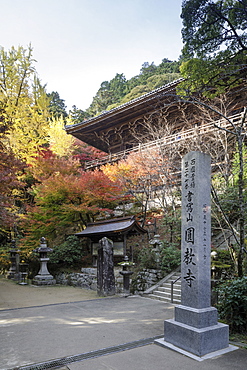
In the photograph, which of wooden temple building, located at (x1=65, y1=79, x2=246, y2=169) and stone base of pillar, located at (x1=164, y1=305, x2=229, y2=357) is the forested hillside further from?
stone base of pillar, located at (x1=164, y1=305, x2=229, y2=357)

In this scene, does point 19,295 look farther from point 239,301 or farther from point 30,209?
point 239,301

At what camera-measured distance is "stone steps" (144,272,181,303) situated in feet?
27.1

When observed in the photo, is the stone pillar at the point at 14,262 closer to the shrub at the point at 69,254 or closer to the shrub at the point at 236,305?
the shrub at the point at 69,254

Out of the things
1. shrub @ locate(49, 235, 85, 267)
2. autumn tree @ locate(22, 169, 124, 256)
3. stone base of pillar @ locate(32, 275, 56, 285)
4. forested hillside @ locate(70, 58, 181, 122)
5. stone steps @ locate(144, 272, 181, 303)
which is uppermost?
A: forested hillside @ locate(70, 58, 181, 122)

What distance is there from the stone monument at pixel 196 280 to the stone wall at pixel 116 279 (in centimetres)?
549

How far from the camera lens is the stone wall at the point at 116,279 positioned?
9.63m

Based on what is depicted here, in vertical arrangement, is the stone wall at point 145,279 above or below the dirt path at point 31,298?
above

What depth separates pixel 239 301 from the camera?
470 cm

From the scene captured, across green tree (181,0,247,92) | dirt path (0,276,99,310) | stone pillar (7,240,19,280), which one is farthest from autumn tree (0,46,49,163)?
green tree (181,0,247,92)

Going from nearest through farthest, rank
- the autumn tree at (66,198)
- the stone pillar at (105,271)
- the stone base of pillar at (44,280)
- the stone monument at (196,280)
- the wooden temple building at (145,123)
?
the stone monument at (196,280), the stone pillar at (105,271), the stone base of pillar at (44,280), the autumn tree at (66,198), the wooden temple building at (145,123)

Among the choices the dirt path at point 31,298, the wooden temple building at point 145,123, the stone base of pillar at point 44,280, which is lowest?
the stone base of pillar at point 44,280

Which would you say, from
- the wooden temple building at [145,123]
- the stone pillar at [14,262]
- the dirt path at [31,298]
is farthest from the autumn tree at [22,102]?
the dirt path at [31,298]

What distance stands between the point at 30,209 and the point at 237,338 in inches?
472

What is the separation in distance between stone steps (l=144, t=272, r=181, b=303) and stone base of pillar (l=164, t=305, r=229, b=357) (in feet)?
13.5
